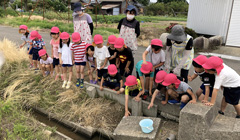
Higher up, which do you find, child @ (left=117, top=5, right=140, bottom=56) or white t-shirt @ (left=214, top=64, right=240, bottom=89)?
child @ (left=117, top=5, right=140, bottom=56)

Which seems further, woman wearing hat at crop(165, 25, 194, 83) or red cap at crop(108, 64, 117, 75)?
red cap at crop(108, 64, 117, 75)

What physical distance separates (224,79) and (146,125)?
1536 millimetres

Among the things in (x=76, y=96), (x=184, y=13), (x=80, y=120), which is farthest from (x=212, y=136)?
(x=184, y=13)

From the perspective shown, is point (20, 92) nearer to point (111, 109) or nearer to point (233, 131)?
point (111, 109)

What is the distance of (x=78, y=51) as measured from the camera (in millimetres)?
4652

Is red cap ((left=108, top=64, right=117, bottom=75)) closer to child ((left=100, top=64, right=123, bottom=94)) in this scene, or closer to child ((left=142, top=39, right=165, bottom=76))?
child ((left=100, top=64, right=123, bottom=94))

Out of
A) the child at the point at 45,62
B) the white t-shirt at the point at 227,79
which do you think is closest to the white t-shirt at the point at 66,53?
the child at the point at 45,62

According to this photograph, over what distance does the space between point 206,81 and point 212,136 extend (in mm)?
936

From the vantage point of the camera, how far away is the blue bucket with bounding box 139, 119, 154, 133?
3.26 meters

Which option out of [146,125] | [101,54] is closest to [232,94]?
[146,125]

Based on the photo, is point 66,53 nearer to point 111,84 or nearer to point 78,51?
point 78,51

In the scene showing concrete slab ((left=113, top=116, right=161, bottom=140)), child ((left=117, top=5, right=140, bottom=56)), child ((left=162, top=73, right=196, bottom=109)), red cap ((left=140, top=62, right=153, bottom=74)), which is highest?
child ((left=117, top=5, right=140, bottom=56))

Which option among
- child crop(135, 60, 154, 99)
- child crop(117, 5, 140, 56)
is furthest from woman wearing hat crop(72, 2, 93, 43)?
child crop(135, 60, 154, 99)

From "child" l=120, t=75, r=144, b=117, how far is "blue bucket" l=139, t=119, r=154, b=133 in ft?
1.81
